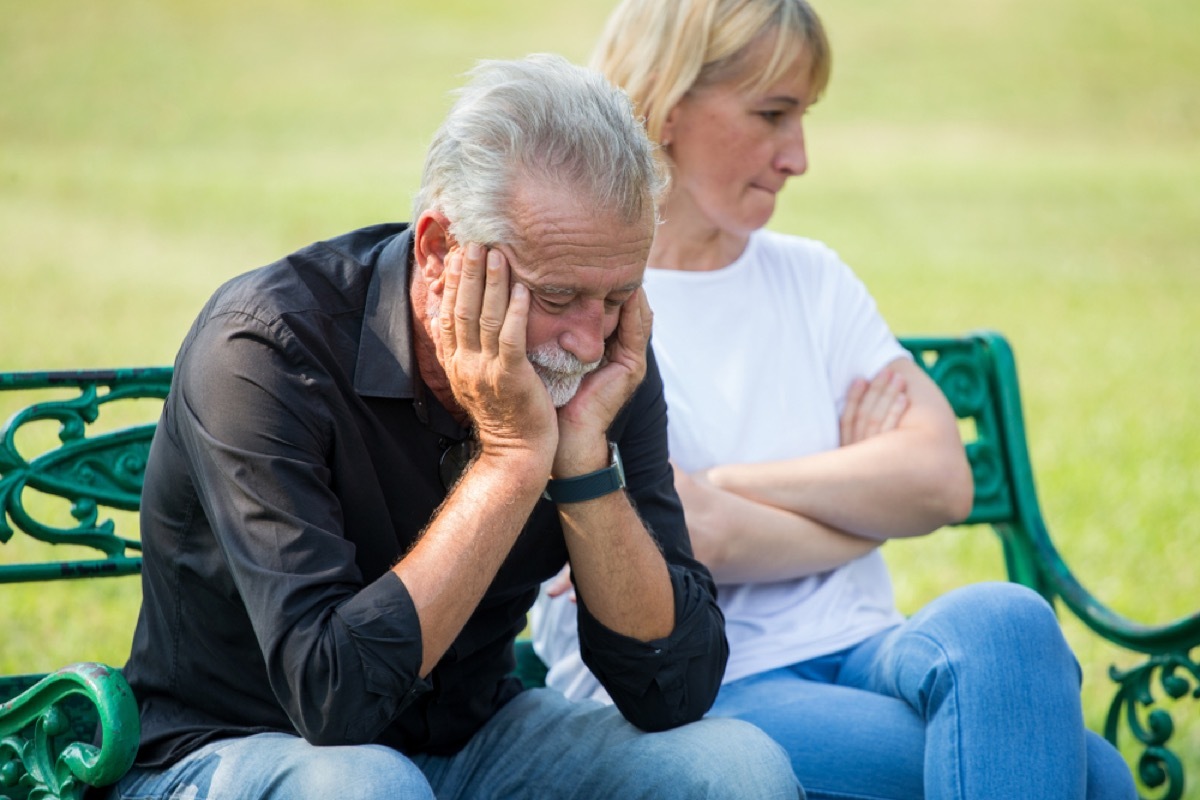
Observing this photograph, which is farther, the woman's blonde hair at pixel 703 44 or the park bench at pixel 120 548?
the woman's blonde hair at pixel 703 44

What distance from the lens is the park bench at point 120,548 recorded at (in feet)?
7.86

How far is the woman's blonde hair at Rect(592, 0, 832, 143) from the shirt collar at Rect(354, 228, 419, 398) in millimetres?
1018

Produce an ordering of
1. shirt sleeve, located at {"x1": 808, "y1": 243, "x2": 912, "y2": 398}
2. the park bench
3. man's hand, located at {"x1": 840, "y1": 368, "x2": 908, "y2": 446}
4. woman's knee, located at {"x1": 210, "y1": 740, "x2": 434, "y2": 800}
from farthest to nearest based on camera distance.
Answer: shirt sleeve, located at {"x1": 808, "y1": 243, "x2": 912, "y2": 398} → man's hand, located at {"x1": 840, "y1": 368, "x2": 908, "y2": 446} → the park bench → woman's knee, located at {"x1": 210, "y1": 740, "x2": 434, "y2": 800}

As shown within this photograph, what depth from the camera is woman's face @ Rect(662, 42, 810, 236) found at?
3490 millimetres

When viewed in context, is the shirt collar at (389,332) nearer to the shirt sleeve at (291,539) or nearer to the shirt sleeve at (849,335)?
the shirt sleeve at (291,539)

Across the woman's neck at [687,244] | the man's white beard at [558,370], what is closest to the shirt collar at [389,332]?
the man's white beard at [558,370]

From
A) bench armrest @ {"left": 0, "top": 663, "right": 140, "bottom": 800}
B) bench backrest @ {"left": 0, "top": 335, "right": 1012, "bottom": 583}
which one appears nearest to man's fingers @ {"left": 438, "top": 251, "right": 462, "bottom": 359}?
bench armrest @ {"left": 0, "top": 663, "right": 140, "bottom": 800}

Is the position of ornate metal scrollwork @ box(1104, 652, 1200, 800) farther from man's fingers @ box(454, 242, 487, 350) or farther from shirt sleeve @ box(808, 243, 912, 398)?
man's fingers @ box(454, 242, 487, 350)

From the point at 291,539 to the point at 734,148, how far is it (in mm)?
1666

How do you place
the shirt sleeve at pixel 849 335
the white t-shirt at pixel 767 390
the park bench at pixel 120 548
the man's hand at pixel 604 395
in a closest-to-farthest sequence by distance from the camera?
1. the park bench at pixel 120 548
2. the man's hand at pixel 604 395
3. the white t-shirt at pixel 767 390
4. the shirt sleeve at pixel 849 335

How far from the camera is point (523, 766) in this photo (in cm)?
271

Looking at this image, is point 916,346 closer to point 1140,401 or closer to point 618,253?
point 618,253

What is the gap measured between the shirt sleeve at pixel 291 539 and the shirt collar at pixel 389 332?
0.38ft

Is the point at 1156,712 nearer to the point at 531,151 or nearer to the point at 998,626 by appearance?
the point at 998,626
